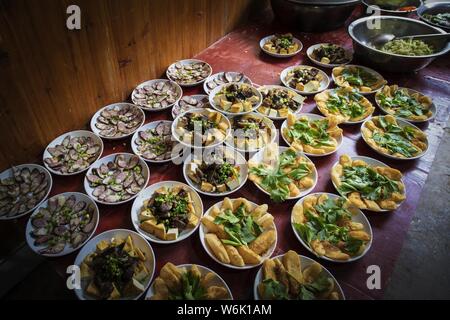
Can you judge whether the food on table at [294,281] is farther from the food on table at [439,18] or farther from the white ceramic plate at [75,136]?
the food on table at [439,18]

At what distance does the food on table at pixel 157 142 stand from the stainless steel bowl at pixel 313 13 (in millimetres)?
2454

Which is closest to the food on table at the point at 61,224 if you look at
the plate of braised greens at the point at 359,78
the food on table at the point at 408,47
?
the plate of braised greens at the point at 359,78

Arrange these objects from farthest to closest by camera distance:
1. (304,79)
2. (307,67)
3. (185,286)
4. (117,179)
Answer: (307,67) < (304,79) < (117,179) < (185,286)

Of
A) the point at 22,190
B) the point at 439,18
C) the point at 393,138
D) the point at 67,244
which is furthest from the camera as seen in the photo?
the point at 439,18

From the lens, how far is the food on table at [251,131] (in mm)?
2543

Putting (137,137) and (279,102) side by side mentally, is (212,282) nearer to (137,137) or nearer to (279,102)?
(137,137)

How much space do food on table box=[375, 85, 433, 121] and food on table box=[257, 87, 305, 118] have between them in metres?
0.84

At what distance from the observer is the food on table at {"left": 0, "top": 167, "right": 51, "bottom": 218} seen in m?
2.07

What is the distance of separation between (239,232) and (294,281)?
438mm

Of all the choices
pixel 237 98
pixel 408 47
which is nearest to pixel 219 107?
pixel 237 98

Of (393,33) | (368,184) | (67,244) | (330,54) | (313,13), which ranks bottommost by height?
(67,244)

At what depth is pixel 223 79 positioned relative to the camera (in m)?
3.32

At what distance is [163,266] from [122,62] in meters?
1.92

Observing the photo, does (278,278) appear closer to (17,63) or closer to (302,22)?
(17,63)
